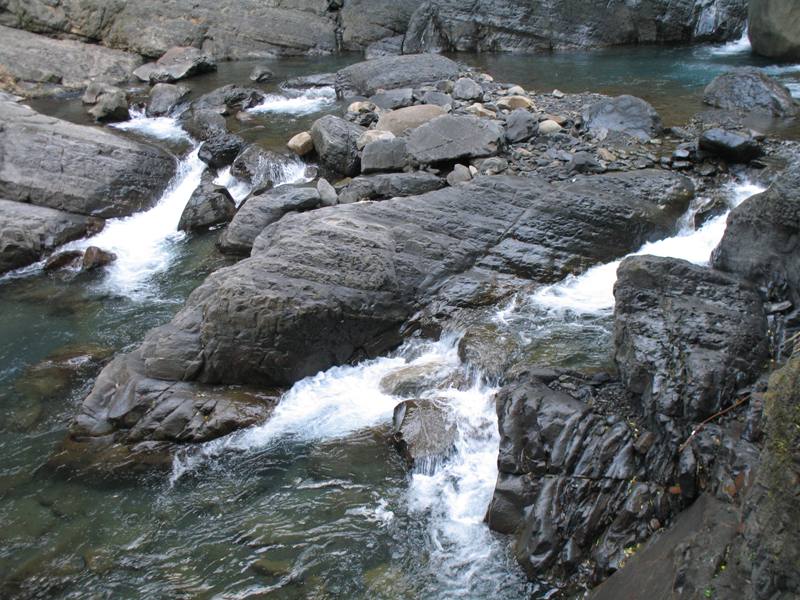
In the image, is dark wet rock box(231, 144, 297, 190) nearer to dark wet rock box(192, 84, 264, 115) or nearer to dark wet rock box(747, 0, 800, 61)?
dark wet rock box(192, 84, 264, 115)

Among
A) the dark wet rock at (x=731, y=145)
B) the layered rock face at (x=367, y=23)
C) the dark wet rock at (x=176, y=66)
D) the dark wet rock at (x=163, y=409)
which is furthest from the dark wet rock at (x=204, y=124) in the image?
the dark wet rock at (x=731, y=145)

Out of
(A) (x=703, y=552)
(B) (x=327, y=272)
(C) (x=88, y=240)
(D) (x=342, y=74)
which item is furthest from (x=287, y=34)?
(A) (x=703, y=552)

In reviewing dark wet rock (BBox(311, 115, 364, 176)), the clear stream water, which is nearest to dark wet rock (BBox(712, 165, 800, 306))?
the clear stream water

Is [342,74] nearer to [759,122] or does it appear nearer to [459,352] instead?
[759,122]

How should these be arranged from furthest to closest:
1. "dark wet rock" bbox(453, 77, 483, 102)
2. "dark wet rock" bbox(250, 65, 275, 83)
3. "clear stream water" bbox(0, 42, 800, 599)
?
1. "dark wet rock" bbox(250, 65, 275, 83)
2. "dark wet rock" bbox(453, 77, 483, 102)
3. "clear stream water" bbox(0, 42, 800, 599)

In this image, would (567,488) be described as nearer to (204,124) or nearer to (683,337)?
(683,337)

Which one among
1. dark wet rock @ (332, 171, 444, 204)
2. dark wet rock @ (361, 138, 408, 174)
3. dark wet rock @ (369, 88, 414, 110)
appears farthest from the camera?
dark wet rock @ (369, 88, 414, 110)

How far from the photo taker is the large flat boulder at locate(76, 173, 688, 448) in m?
7.18

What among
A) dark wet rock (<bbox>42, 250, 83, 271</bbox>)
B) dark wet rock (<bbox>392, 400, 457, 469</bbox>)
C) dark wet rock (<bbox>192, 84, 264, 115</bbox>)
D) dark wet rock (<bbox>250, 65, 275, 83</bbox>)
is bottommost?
dark wet rock (<bbox>42, 250, 83, 271</bbox>)

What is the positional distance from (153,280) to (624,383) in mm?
7396

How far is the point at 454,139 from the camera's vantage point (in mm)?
10648

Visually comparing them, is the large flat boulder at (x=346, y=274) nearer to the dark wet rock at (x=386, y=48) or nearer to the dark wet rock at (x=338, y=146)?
Answer: the dark wet rock at (x=338, y=146)

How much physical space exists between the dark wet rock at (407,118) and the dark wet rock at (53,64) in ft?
37.5

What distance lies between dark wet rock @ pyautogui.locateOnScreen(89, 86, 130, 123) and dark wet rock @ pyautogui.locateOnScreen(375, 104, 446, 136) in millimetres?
7405
